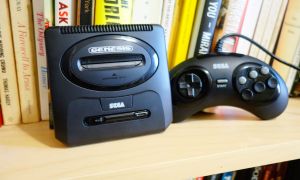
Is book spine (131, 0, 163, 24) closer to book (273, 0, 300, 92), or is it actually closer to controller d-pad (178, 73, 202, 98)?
controller d-pad (178, 73, 202, 98)

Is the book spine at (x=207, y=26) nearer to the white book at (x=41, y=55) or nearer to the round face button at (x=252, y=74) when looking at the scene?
the round face button at (x=252, y=74)

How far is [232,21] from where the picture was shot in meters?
0.55

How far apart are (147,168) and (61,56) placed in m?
0.19

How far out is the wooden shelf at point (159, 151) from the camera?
1.23 ft

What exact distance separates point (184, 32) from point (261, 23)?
0.16 m

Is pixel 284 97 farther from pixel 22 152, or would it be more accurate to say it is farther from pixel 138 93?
pixel 22 152

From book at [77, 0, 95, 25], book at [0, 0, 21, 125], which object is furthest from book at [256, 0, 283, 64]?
book at [0, 0, 21, 125]

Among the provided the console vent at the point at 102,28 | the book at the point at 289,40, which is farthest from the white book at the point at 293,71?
the console vent at the point at 102,28

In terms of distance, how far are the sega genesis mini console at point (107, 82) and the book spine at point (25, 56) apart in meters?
0.06

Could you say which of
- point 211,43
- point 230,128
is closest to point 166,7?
point 211,43

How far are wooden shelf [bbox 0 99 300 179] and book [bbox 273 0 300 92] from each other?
0.15 m

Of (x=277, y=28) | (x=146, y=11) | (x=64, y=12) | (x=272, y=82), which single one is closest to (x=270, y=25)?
(x=277, y=28)

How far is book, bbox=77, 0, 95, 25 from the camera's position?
0.46 meters

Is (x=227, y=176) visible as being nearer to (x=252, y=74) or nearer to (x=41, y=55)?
(x=252, y=74)
